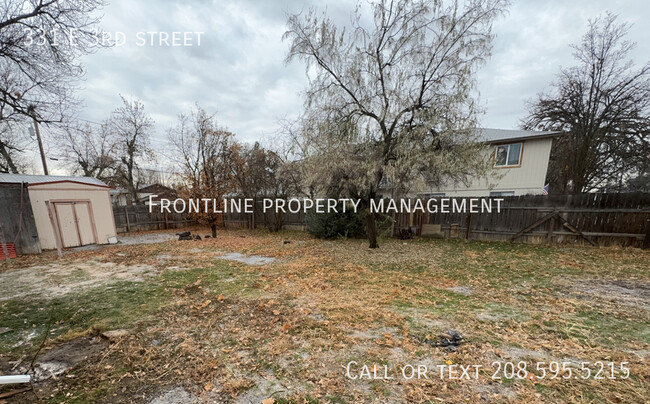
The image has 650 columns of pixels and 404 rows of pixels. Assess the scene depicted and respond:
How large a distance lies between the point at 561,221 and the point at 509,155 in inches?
207

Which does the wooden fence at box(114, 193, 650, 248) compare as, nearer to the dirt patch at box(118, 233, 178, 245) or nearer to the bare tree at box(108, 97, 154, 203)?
the dirt patch at box(118, 233, 178, 245)

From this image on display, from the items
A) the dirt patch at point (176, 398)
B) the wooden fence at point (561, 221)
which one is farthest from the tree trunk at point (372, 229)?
the dirt patch at point (176, 398)

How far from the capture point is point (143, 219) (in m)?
14.0

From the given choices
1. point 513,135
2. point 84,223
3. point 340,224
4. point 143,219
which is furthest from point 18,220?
point 513,135

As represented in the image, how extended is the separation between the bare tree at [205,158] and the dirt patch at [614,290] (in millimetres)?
11911

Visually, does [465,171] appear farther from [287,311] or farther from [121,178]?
[121,178]

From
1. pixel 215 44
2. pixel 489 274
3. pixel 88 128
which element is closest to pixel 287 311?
pixel 489 274

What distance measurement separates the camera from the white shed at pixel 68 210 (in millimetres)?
8055

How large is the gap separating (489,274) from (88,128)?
2524 centimetres

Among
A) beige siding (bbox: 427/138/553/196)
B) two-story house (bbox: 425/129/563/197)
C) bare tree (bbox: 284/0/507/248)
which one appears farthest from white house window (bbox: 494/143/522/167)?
bare tree (bbox: 284/0/507/248)

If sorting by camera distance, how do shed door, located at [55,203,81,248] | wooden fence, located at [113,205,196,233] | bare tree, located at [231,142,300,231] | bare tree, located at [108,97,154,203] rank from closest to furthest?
shed door, located at [55,203,81,248] → bare tree, located at [231,142,300,231] → wooden fence, located at [113,205,196,233] → bare tree, located at [108,97,154,203]

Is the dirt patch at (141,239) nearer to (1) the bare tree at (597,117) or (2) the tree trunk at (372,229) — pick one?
(2) the tree trunk at (372,229)

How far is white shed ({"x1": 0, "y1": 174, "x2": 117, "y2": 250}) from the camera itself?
317 inches

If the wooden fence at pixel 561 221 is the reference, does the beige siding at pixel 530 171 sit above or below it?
above
